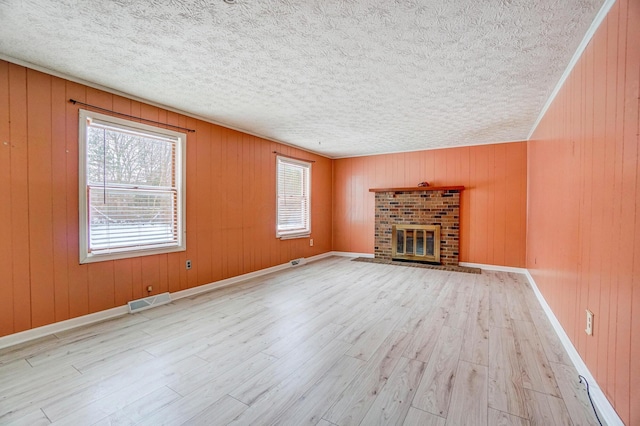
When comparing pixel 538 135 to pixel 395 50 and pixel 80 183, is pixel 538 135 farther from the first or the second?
pixel 80 183

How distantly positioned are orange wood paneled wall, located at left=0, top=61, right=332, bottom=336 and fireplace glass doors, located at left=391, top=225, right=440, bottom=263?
12.2ft

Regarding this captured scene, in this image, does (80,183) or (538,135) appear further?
(538,135)

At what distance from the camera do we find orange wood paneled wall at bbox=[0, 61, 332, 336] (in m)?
2.35

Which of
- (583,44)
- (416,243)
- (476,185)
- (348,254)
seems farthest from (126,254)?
(476,185)

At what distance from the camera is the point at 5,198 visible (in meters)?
2.32

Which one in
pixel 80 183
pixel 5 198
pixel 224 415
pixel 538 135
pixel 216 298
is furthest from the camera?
pixel 538 135

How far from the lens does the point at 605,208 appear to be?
1.59 metres

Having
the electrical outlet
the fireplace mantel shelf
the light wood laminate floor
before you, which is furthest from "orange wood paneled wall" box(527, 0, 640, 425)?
the fireplace mantel shelf

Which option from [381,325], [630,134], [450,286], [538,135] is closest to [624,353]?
[630,134]

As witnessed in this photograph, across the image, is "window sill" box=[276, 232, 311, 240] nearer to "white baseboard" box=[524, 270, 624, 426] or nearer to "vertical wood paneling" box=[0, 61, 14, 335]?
"vertical wood paneling" box=[0, 61, 14, 335]

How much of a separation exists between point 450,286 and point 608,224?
2.76 m

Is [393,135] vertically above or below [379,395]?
above

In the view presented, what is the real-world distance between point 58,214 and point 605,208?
4226 millimetres

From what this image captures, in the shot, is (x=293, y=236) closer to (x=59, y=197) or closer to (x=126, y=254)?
(x=126, y=254)
